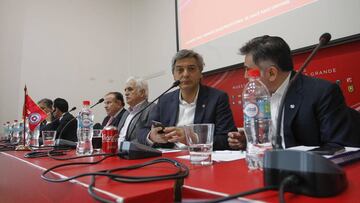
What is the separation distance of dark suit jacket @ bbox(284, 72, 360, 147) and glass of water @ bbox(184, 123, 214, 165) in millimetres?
499

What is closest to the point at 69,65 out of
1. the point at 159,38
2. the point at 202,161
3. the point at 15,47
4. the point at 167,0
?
the point at 15,47

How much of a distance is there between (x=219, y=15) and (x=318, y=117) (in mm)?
1484

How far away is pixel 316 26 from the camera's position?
64.7 inches

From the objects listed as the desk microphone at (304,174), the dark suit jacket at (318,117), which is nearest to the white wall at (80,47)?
the dark suit jacket at (318,117)

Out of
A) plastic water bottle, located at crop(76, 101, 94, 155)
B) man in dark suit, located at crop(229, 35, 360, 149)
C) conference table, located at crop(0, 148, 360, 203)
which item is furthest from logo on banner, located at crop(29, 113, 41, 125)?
man in dark suit, located at crop(229, 35, 360, 149)

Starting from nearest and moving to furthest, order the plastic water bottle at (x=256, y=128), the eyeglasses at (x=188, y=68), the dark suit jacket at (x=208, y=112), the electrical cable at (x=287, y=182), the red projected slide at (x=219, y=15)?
the electrical cable at (x=287, y=182) < the plastic water bottle at (x=256, y=128) < the dark suit jacket at (x=208, y=112) < the eyeglasses at (x=188, y=68) < the red projected slide at (x=219, y=15)

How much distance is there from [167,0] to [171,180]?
291 centimetres

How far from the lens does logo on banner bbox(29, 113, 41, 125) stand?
1512 mm

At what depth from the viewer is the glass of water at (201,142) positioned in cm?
69

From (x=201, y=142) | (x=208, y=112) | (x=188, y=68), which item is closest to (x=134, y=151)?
(x=201, y=142)

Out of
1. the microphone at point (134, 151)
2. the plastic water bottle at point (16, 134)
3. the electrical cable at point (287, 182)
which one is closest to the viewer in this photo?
the electrical cable at point (287, 182)

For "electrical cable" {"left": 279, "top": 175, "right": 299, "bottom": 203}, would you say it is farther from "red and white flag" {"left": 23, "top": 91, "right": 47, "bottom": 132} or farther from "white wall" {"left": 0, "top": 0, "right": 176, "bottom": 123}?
"white wall" {"left": 0, "top": 0, "right": 176, "bottom": 123}

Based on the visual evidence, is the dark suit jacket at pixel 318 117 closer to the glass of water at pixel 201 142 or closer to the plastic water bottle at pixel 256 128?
the plastic water bottle at pixel 256 128

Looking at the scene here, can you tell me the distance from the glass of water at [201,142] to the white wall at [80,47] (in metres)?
2.39
